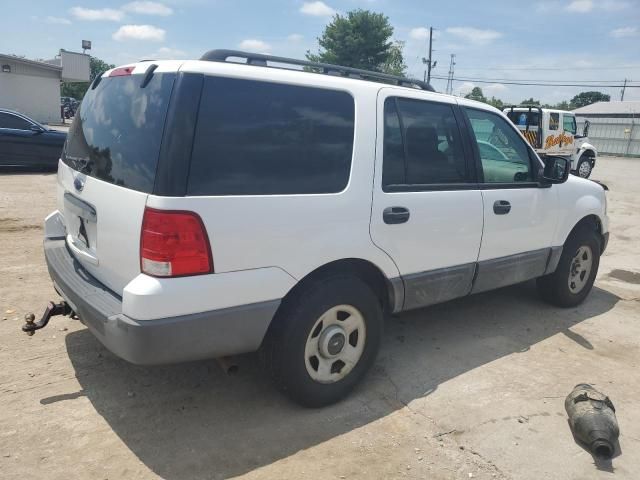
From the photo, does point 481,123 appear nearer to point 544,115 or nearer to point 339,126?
point 339,126

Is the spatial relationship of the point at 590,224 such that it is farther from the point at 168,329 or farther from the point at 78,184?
the point at 78,184

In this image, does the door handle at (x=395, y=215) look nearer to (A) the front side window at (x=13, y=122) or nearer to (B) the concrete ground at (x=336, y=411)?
(B) the concrete ground at (x=336, y=411)

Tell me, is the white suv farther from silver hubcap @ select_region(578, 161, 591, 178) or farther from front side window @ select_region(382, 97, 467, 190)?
silver hubcap @ select_region(578, 161, 591, 178)

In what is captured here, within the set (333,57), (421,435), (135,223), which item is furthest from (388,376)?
(333,57)

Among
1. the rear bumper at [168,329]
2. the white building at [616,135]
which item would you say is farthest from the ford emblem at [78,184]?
the white building at [616,135]

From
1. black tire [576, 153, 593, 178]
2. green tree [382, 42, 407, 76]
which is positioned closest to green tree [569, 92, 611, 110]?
green tree [382, 42, 407, 76]

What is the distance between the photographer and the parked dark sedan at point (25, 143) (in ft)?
36.6

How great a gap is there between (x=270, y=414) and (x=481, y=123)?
8.78 feet

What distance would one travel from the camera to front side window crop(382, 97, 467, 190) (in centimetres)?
330

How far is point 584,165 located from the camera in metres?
18.4

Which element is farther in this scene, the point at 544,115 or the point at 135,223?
the point at 544,115

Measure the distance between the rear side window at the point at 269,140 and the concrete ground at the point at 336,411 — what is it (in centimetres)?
137

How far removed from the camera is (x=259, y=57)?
306cm

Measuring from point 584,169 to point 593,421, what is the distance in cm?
1767
